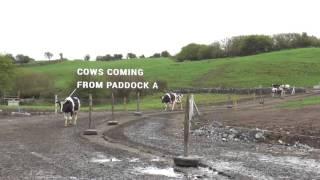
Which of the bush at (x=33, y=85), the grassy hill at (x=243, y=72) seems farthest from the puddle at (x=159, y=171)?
the grassy hill at (x=243, y=72)

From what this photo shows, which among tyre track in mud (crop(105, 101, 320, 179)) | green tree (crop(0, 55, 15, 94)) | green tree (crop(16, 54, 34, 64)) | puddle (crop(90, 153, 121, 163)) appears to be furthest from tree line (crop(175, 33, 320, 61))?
puddle (crop(90, 153, 121, 163))

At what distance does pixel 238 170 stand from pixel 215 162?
1593mm

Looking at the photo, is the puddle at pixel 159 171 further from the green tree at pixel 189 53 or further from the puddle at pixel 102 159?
the green tree at pixel 189 53

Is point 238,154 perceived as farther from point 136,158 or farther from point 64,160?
point 64,160

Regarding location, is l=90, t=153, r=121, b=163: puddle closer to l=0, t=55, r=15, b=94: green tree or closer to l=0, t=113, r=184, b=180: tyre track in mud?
l=0, t=113, r=184, b=180: tyre track in mud

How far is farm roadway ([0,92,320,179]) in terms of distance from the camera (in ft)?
45.1

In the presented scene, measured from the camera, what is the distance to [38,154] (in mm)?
17672

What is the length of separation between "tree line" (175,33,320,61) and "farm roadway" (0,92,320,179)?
135 metres

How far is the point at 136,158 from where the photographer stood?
1686 cm

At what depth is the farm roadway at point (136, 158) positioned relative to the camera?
13758mm

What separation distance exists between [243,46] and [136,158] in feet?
485

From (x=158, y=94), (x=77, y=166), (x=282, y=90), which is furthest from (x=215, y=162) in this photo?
(x=158, y=94)

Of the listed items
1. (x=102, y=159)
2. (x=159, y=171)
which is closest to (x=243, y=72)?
(x=102, y=159)

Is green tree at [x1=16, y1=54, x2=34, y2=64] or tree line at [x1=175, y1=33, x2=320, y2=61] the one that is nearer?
tree line at [x1=175, y1=33, x2=320, y2=61]
